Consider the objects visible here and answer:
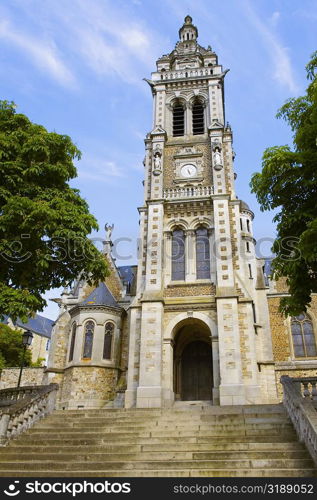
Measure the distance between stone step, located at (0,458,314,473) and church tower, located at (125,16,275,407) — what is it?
27.9 feet

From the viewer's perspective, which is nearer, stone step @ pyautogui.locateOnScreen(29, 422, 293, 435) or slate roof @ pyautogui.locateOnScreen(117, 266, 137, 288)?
stone step @ pyautogui.locateOnScreen(29, 422, 293, 435)

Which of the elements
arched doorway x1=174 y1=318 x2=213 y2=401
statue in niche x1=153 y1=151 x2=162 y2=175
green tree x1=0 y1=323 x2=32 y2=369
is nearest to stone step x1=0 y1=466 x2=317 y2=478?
arched doorway x1=174 y1=318 x2=213 y2=401

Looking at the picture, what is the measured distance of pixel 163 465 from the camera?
859cm

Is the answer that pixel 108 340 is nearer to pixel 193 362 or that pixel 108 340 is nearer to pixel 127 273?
pixel 193 362

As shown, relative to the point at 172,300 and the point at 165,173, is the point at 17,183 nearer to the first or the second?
the point at 172,300

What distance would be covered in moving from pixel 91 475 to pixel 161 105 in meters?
23.8

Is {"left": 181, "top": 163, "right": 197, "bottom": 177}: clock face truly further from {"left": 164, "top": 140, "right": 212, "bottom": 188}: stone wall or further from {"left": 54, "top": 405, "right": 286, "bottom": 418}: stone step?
{"left": 54, "top": 405, "right": 286, "bottom": 418}: stone step

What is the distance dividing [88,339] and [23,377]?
10.5 metres

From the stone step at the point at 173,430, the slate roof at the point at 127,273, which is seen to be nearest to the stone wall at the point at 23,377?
the slate roof at the point at 127,273

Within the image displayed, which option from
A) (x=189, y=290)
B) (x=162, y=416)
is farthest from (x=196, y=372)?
(x=162, y=416)

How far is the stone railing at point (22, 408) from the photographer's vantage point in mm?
10883

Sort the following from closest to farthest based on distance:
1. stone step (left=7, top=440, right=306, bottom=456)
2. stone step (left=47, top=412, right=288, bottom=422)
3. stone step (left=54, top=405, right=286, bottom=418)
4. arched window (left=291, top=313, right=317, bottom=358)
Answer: stone step (left=7, top=440, right=306, bottom=456) < stone step (left=47, top=412, right=288, bottom=422) < stone step (left=54, top=405, right=286, bottom=418) < arched window (left=291, top=313, right=317, bottom=358)

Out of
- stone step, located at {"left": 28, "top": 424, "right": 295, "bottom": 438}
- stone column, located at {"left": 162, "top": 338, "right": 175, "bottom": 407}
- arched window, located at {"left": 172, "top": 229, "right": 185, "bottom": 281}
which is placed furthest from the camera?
arched window, located at {"left": 172, "top": 229, "right": 185, "bottom": 281}

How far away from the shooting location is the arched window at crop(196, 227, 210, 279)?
67.8ft
